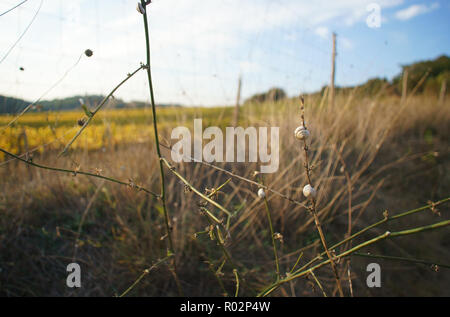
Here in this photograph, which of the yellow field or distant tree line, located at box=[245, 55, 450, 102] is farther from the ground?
distant tree line, located at box=[245, 55, 450, 102]

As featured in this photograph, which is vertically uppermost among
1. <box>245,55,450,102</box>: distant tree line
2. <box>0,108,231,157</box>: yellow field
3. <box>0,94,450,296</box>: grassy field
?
<box>245,55,450,102</box>: distant tree line

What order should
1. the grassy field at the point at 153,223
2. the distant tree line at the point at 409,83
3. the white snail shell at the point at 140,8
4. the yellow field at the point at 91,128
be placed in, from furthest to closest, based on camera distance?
the distant tree line at the point at 409,83 → the yellow field at the point at 91,128 → the grassy field at the point at 153,223 → the white snail shell at the point at 140,8

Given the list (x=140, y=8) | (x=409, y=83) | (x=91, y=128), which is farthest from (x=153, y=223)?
(x=409, y=83)

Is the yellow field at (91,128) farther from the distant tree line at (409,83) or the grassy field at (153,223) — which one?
the distant tree line at (409,83)

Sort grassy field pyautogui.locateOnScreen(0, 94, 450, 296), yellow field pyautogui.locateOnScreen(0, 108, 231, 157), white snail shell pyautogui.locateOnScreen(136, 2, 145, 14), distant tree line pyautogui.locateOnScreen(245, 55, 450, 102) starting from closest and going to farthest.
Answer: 1. white snail shell pyautogui.locateOnScreen(136, 2, 145, 14)
2. grassy field pyautogui.locateOnScreen(0, 94, 450, 296)
3. yellow field pyautogui.locateOnScreen(0, 108, 231, 157)
4. distant tree line pyautogui.locateOnScreen(245, 55, 450, 102)

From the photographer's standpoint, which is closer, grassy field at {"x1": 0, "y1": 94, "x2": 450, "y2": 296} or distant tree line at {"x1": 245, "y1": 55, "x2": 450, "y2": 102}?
grassy field at {"x1": 0, "y1": 94, "x2": 450, "y2": 296}

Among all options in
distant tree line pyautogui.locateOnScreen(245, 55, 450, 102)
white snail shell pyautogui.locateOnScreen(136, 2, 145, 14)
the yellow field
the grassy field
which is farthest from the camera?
distant tree line pyautogui.locateOnScreen(245, 55, 450, 102)

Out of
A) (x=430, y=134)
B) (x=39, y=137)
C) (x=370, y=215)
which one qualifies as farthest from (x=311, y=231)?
(x=430, y=134)

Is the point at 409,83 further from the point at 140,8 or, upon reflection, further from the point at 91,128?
the point at 140,8

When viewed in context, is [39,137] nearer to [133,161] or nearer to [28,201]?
[28,201]

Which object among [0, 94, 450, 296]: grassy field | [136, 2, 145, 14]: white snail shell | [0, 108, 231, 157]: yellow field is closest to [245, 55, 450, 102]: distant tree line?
[0, 94, 450, 296]: grassy field

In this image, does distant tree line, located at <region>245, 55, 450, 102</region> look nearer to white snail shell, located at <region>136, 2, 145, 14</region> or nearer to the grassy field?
the grassy field

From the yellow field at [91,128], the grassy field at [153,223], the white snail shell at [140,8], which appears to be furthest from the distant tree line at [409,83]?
the white snail shell at [140,8]

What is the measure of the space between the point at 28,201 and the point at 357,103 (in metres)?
4.03
